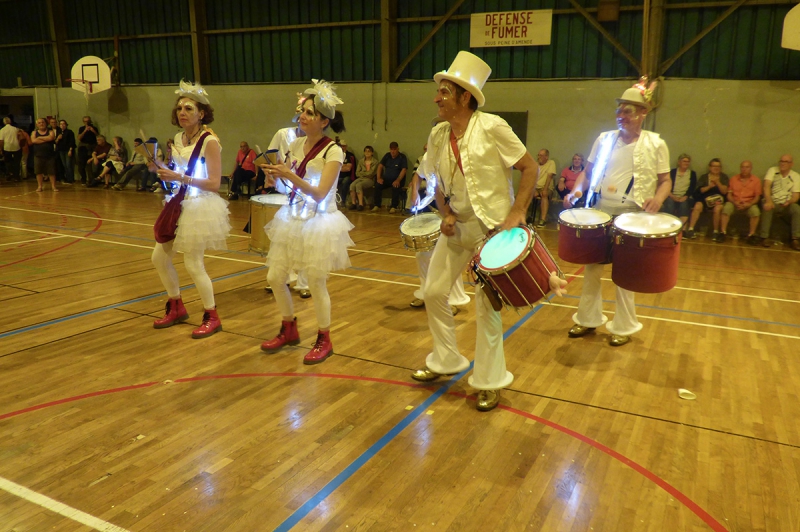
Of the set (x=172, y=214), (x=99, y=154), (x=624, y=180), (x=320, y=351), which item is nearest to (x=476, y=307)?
(x=320, y=351)

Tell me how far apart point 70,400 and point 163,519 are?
4.98 ft

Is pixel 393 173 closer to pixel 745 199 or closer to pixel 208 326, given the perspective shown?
pixel 745 199

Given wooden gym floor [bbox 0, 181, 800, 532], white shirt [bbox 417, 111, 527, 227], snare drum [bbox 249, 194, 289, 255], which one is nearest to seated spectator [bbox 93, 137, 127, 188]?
wooden gym floor [bbox 0, 181, 800, 532]

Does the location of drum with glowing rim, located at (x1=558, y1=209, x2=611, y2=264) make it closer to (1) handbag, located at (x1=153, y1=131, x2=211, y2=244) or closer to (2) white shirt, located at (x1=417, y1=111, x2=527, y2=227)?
(2) white shirt, located at (x1=417, y1=111, x2=527, y2=227)

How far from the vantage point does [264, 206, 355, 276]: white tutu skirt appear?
13.2ft

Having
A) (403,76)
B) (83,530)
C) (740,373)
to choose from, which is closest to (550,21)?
(403,76)

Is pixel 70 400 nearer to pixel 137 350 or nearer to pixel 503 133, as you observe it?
pixel 137 350

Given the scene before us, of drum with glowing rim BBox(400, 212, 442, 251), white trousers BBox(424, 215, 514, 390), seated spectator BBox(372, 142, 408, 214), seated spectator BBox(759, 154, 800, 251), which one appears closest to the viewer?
white trousers BBox(424, 215, 514, 390)

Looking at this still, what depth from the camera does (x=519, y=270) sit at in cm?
318

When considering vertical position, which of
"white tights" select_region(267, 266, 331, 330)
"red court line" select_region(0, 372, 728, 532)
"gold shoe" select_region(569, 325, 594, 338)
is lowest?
"red court line" select_region(0, 372, 728, 532)

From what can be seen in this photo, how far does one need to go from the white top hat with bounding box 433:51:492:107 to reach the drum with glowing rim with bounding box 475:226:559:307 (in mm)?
833

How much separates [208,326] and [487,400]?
240 cm

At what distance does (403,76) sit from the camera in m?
13.1

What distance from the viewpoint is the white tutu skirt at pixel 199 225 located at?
15.0ft
